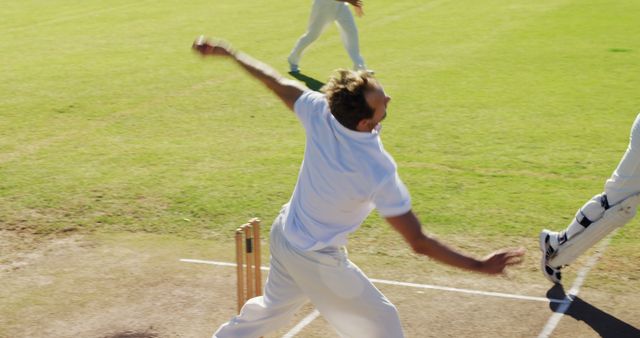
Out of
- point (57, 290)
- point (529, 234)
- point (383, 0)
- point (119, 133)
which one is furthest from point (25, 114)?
point (383, 0)

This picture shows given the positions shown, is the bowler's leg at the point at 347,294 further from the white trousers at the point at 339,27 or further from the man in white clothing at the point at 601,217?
the white trousers at the point at 339,27

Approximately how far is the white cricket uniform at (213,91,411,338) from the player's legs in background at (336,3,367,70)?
11.6m

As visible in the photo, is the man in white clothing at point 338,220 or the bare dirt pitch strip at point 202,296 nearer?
the man in white clothing at point 338,220

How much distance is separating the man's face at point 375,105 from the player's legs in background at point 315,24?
1210 centimetres

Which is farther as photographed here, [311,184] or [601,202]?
[601,202]

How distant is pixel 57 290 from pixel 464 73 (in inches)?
410

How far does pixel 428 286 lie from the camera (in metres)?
8.37

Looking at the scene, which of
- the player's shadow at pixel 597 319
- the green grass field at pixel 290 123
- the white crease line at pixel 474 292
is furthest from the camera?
the green grass field at pixel 290 123

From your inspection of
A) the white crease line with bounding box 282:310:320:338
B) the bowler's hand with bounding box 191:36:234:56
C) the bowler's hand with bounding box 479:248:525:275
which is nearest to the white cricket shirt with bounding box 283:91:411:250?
the bowler's hand with bounding box 479:248:525:275

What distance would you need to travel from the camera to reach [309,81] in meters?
16.8

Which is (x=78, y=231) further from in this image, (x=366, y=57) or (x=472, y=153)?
(x=366, y=57)

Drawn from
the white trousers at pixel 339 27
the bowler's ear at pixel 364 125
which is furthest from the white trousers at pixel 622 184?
the white trousers at pixel 339 27

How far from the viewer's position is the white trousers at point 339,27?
17.5m

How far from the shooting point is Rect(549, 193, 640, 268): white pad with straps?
8.05 m
